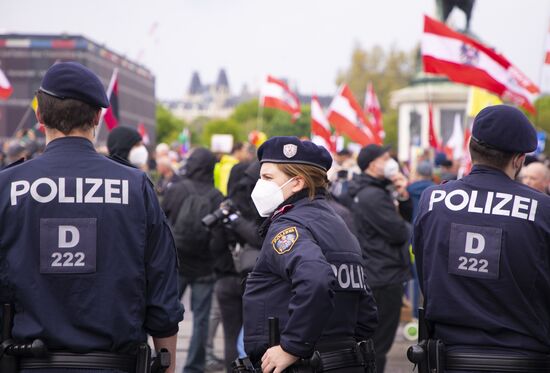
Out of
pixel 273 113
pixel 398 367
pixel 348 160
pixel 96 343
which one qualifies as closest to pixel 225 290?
pixel 398 367

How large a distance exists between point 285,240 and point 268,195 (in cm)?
41

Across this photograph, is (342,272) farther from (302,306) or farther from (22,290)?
(22,290)

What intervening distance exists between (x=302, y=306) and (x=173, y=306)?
513 millimetres

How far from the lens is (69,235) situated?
3.79m

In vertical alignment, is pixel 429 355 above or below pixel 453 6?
below

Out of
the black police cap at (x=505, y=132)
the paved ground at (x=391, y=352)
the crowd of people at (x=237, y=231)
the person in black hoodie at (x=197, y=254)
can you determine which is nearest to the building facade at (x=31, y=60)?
the paved ground at (x=391, y=352)

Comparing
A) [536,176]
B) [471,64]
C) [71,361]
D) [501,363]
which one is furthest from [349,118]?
[71,361]

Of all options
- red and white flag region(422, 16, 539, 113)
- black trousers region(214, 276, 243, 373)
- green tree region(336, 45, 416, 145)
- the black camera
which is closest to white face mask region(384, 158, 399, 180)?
the black camera

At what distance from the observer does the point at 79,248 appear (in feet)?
12.4

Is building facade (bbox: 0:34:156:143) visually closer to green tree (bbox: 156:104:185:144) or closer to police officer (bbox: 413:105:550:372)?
green tree (bbox: 156:104:185:144)

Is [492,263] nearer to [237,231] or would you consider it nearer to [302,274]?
[302,274]

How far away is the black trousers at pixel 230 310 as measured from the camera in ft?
25.1

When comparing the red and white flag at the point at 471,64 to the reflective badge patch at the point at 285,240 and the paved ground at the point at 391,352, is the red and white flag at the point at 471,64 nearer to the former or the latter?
the paved ground at the point at 391,352

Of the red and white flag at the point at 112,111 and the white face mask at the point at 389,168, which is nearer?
the white face mask at the point at 389,168
